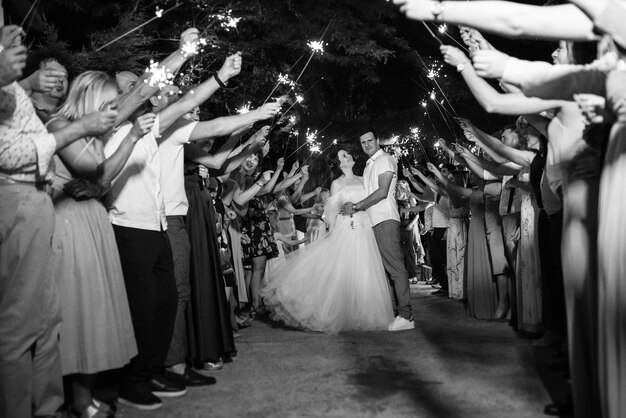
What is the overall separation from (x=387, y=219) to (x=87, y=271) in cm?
Result: 436

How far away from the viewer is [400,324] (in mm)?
7102

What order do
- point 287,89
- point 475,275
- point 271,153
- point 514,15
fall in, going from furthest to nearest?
1. point 271,153
2. point 287,89
3. point 475,275
4. point 514,15

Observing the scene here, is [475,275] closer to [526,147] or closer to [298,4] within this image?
[526,147]

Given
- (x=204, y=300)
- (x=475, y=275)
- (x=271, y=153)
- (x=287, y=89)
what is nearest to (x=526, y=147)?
(x=475, y=275)

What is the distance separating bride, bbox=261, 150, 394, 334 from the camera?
7.15 metres

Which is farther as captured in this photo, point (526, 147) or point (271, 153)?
point (271, 153)

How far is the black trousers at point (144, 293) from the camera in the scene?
424 centimetres

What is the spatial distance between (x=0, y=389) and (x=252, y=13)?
5.67 m

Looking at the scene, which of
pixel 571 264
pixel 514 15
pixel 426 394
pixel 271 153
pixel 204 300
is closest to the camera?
pixel 514 15

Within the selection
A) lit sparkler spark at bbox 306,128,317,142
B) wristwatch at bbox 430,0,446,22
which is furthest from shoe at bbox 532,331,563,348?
lit sparkler spark at bbox 306,128,317,142

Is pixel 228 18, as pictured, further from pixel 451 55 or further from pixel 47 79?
pixel 451 55

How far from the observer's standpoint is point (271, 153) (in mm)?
15219

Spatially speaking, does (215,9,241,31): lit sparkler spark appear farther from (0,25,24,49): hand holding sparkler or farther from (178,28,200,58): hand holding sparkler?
(0,25,24,49): hand holding sparkler

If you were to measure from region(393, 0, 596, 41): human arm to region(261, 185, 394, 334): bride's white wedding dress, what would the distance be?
4665 millimetres
